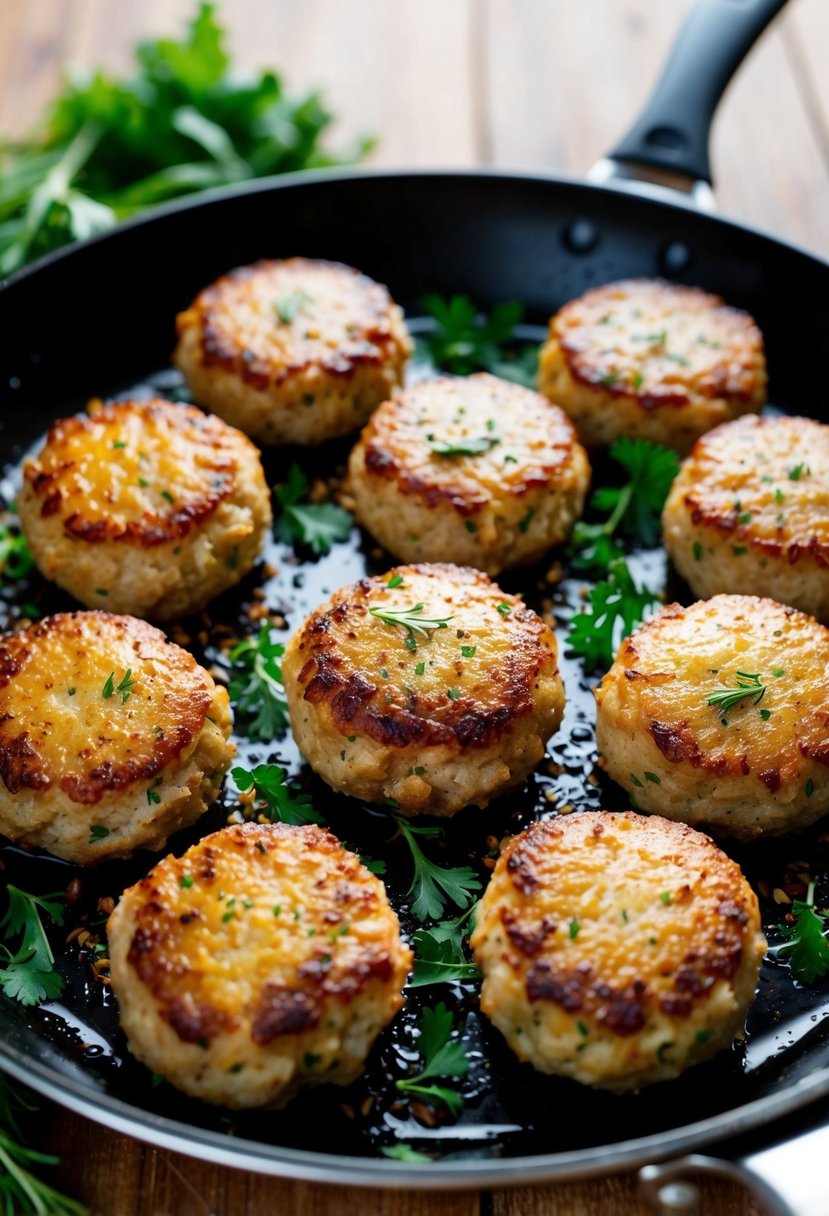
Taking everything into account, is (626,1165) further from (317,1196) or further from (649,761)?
(649,761)

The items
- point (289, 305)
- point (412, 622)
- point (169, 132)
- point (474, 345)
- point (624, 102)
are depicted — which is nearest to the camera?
point (412, 622)

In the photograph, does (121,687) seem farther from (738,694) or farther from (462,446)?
(738,694)

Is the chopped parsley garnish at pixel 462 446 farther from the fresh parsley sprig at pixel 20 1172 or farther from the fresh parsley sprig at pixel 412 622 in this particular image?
the fresh parsley sprig at pixel 20 1172

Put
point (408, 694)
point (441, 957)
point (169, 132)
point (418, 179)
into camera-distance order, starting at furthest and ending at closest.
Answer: point (169, 132) → point (418, 179) → point (408, 694) → point (441, 957)

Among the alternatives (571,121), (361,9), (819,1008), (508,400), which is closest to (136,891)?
(819,1008)

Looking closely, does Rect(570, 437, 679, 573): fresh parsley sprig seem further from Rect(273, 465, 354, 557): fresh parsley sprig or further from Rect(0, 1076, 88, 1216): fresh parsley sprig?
Rect(0, 1076, 88, 1216): fresh parsley sprig

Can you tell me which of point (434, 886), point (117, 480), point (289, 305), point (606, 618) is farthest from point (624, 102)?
point (434, 886)

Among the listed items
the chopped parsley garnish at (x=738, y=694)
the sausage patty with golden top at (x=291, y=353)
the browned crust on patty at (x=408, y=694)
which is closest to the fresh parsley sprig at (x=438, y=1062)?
the browned crust on patty at (x=408, y=694)

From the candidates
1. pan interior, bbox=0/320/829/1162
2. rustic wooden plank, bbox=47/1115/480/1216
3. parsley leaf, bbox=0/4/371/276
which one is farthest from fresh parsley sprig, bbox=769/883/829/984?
Answer: parsley leaf, bbox=0/4/371/276
